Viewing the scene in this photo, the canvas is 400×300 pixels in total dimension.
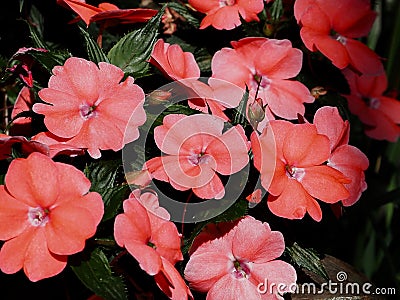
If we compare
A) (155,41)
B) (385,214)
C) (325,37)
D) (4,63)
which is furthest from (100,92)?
(385,214)

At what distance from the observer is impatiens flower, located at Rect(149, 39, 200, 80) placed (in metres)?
0.89

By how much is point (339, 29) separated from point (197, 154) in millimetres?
381

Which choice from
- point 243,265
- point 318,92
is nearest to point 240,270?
point 243,265

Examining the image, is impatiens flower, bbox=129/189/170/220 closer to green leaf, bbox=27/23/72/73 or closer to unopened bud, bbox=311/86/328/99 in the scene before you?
green leaf, bbox=27/23/72/73

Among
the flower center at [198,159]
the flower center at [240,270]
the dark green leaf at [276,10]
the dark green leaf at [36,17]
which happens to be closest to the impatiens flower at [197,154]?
the flower center at [198,159]

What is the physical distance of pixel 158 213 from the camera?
0.80 m

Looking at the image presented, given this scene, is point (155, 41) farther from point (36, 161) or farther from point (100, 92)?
point (36, 161)

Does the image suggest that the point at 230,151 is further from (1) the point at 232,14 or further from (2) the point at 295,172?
(1) the point at 232,14

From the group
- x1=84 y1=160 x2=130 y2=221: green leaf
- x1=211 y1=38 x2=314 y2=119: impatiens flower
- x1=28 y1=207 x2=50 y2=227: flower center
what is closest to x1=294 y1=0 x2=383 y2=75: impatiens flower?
x1=211 y1=38 x2=314 y2=119: impatiens flower

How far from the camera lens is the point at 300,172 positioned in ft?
2.77

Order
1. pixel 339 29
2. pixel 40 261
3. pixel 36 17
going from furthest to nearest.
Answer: pixel 36 17
pixel 339 29
pixel 40 261

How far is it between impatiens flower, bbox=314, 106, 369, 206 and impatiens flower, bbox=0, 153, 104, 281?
1.08 ft

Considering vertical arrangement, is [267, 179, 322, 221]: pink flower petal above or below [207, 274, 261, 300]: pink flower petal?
above

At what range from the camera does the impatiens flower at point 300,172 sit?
81 cm
